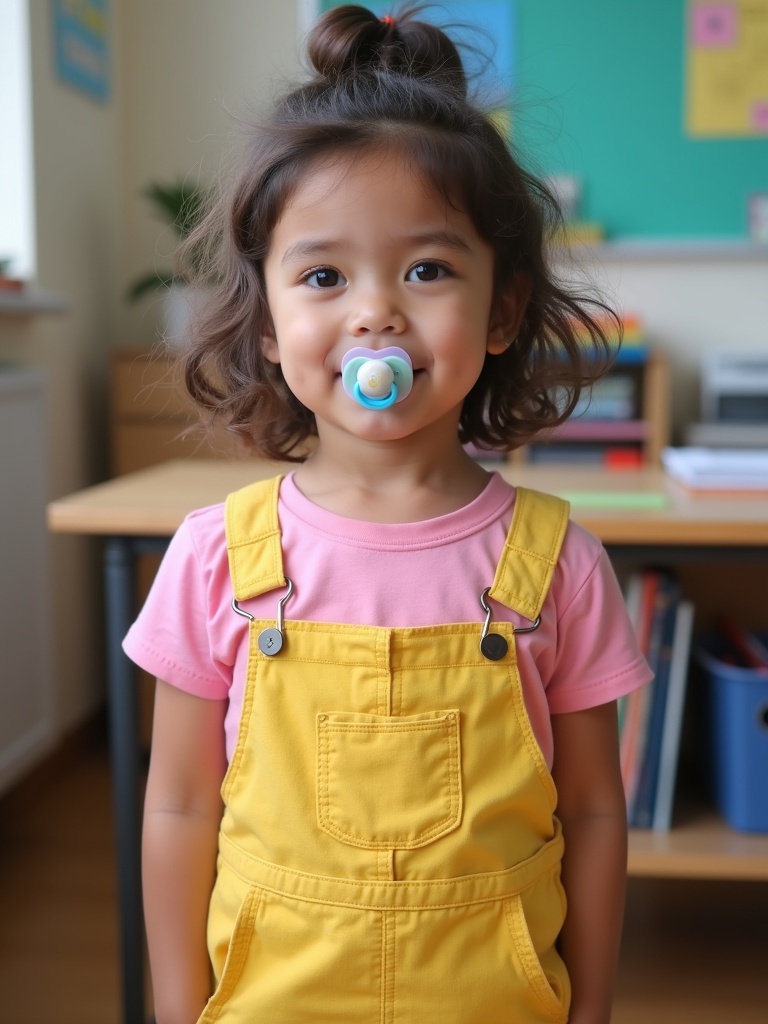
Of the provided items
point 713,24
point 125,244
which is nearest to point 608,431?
point 713,24

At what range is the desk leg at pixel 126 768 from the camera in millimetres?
1381

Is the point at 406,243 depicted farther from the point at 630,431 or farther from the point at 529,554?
the point at 630,431

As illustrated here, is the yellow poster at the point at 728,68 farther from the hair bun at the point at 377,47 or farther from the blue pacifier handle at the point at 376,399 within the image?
the blue pacifier handle at the point at 376,399

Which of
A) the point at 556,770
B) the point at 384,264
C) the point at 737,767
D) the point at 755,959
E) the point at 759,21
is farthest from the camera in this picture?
the point at 759,21

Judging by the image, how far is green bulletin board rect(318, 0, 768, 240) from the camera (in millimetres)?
2590

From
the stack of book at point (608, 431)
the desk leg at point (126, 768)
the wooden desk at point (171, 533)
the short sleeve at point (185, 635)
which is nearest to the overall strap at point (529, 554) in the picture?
the short sleeve at point (185, 635)

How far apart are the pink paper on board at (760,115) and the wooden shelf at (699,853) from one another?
169 centimetres

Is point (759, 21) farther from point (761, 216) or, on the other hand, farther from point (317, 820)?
point (317, 820)

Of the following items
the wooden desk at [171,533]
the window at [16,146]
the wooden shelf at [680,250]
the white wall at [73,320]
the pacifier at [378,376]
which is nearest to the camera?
the pacifier at [378,376]

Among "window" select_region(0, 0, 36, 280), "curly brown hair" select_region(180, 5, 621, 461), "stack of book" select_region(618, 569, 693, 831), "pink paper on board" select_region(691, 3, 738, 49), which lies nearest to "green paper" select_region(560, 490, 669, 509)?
"stack of book" select_region(618, 569, 693, 831)

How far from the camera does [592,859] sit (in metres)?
0.87

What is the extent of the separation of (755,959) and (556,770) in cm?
112

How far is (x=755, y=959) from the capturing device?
5.81ft


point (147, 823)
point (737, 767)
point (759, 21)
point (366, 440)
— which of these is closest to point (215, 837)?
point (147, 823)
